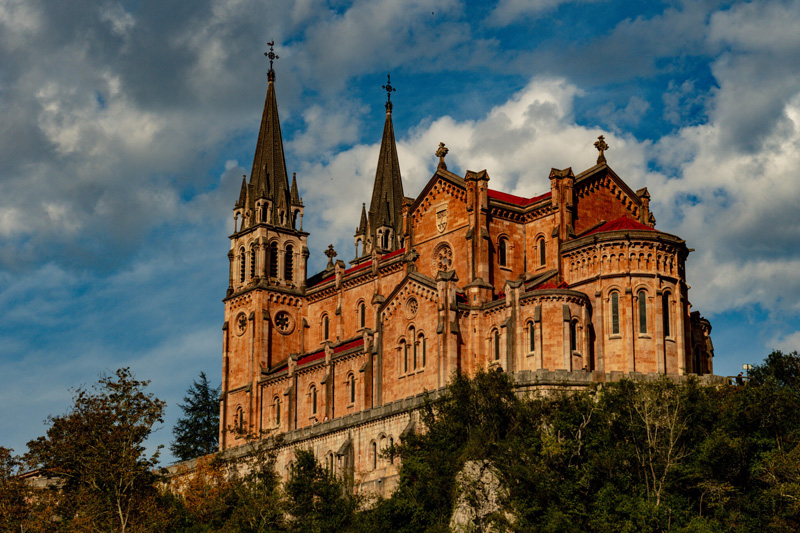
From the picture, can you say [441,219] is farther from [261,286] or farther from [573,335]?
[261,286]

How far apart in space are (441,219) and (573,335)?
48.4 feet

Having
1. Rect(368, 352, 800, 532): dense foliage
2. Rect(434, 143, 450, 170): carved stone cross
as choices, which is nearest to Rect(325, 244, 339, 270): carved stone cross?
Rect(434, 143, 450, 170): carved stone cross

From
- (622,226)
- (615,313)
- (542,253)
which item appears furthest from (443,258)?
(615,313)

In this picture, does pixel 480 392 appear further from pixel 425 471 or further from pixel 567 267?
pixel 567 267

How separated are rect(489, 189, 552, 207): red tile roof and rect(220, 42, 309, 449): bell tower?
23.0 meters

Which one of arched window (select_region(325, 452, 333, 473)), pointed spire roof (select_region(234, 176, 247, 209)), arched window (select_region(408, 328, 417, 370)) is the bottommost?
arched window (select_region(325, 452, 333, 473))

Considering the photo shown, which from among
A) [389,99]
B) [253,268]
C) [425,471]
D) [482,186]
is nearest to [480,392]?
[425,471]

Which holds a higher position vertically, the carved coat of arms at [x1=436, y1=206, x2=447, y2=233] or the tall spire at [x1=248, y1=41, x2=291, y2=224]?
the tall spire at [x1=248, y1=41, x2=291, y2=224]

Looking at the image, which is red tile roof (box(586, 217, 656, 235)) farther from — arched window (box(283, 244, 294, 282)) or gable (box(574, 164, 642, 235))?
arched window (box(283, 244, 294, 282))

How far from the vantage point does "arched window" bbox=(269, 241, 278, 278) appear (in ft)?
355

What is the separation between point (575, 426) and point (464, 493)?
258 inches

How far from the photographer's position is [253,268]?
355ft

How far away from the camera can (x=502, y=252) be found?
292 feet

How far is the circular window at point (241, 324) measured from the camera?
107 meters
